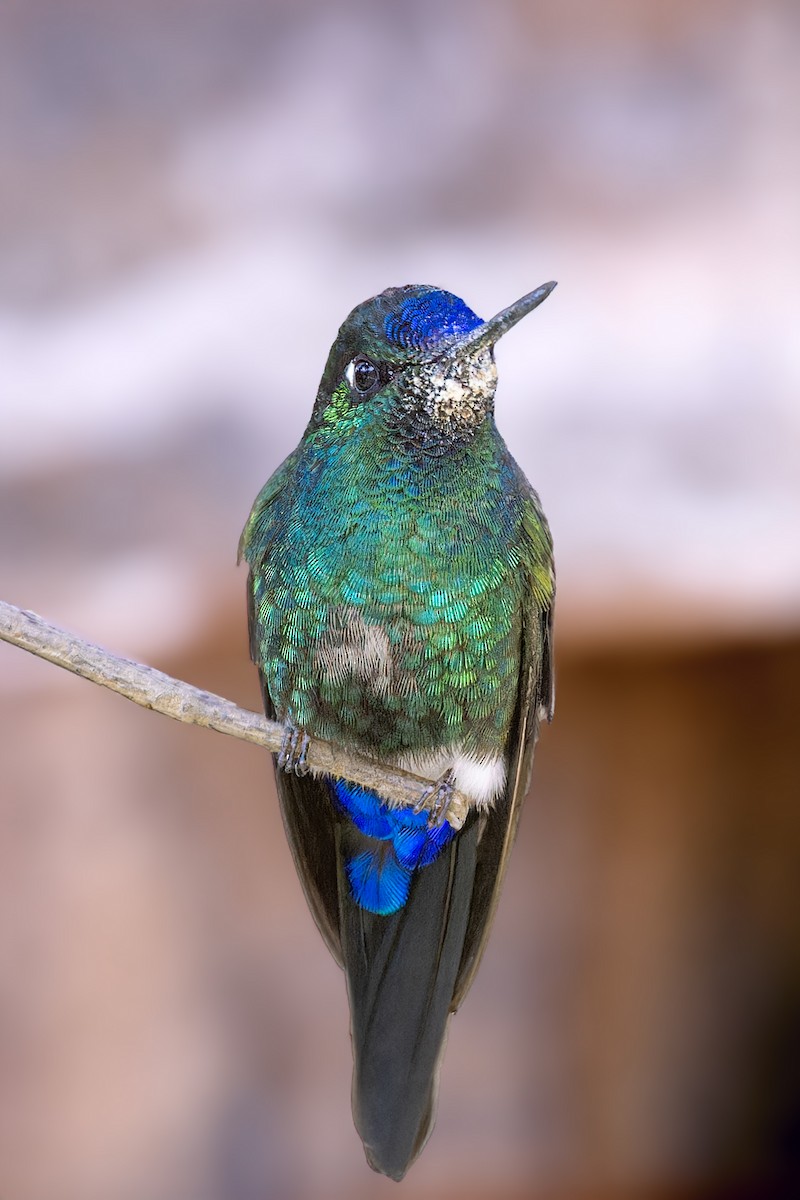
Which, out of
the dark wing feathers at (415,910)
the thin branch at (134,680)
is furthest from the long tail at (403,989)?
the thin branch at (134,680)

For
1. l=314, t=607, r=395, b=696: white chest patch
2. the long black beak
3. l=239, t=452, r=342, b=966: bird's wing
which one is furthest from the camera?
l=239, t=452, r=342, b=966: bird's wing

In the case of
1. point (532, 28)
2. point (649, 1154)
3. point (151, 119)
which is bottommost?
point (649, 1154)

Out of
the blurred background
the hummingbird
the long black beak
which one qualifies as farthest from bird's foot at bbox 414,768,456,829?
the blurred background

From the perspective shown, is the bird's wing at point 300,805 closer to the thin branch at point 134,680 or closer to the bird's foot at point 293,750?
the bird's foot at point 293,750

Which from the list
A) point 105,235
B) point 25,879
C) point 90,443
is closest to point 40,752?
point 25,879

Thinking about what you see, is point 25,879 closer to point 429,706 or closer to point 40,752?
point 40,752

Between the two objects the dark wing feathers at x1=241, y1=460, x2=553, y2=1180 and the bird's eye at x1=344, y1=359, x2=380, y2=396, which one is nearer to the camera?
the bird's eye at x1=344, y1=359, x2=380, y2=396

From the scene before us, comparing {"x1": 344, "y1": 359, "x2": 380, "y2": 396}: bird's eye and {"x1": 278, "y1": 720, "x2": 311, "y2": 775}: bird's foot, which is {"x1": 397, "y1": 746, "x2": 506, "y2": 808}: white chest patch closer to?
{"x1": 278, "y1": 720, "x2": 311, "y2": 775}: bird's foot
